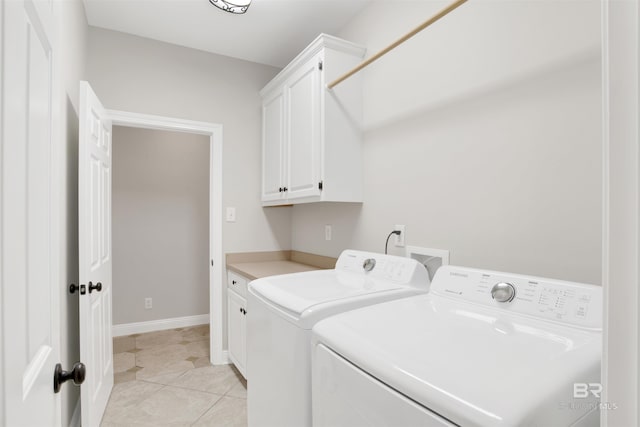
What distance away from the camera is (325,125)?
2.02m

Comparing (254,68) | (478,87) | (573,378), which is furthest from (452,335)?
(254,68)

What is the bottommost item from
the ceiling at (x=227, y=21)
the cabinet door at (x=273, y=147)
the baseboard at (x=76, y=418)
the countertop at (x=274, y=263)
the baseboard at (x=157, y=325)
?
the baseboard at (x=157, y=325)

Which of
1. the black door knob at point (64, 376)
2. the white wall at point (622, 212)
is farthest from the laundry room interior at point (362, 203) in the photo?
the black door knob at point (64, 376)

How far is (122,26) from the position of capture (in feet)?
7.90

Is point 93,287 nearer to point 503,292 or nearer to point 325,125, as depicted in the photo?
point 325,125

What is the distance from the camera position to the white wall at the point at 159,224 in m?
3.49

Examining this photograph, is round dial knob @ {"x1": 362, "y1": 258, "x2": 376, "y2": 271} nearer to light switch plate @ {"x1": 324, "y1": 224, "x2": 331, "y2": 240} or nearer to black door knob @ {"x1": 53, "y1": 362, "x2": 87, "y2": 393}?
light switch plate @ {"x1": 324, "y1": 224, "x2": 331, "y2": 240}

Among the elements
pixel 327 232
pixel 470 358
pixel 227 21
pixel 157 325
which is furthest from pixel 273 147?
pixel 157 325

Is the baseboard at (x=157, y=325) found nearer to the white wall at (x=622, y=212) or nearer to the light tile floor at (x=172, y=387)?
the light tile floor at (x=172, y=387)

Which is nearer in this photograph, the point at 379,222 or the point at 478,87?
the point at 478,87

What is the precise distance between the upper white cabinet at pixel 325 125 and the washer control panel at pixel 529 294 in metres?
0.96

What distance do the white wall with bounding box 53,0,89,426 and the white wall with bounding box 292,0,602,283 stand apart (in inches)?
64.1

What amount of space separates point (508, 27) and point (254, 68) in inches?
86.2

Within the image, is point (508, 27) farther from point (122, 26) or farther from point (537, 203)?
point (122, 26)
